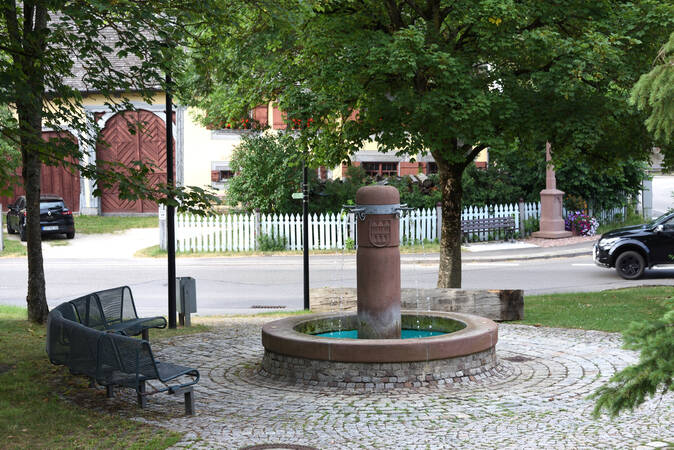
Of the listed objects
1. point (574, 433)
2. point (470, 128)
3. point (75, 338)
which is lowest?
point (574, 433)

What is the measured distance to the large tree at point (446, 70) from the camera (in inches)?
488

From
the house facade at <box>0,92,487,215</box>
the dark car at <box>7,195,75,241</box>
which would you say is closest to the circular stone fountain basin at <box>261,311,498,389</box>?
the dark car at <box>7,195,75,241</box>

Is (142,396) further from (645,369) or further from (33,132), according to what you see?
(645,369)

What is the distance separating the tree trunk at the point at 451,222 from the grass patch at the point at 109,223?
733 inches

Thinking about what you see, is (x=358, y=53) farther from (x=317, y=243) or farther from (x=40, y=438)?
(x=317, y=243)

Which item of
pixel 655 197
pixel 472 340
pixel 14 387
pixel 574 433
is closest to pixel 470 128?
pixel 472 340

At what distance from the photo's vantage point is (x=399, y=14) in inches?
557

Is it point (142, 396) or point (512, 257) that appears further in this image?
point (512, 257)

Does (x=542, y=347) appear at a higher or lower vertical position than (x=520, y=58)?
lower

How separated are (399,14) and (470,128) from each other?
2.73 metres

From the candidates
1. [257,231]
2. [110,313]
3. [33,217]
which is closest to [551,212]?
[257,231]

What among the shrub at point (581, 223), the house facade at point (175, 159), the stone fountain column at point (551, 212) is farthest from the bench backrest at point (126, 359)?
the shrub at point (581, 223)

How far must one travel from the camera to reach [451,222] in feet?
49.5

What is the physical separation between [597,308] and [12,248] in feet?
63.3
